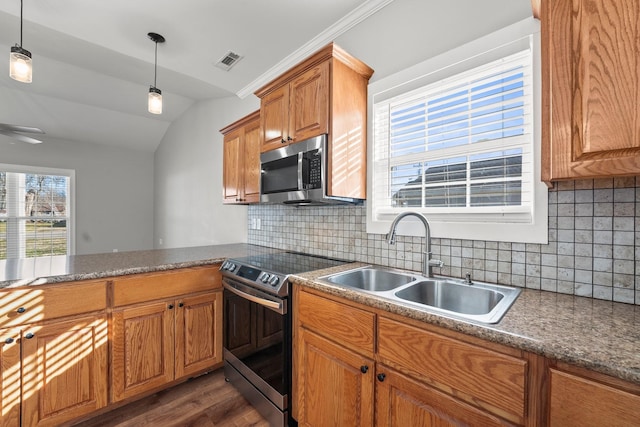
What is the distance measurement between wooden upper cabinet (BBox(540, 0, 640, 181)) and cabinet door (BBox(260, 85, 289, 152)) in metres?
1.49

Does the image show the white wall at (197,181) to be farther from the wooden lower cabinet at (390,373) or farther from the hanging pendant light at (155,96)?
the wooden lower cabinet at (390,373)

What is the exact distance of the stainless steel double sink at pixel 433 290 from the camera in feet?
4.16

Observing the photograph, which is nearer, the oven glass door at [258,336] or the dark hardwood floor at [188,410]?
the oven glass door at [258,336]

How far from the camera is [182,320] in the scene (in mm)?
2012

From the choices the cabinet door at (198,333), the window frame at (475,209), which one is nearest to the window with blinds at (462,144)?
the window frame at (475,209)

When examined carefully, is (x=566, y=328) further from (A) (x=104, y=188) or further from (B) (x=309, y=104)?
(A) (x=104, y=188)

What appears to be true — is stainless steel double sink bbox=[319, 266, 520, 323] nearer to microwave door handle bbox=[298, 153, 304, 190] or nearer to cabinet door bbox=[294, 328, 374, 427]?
cabinet door bbox=[294, 328, 374, 427]

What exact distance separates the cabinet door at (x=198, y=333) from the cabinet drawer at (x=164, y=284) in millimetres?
78

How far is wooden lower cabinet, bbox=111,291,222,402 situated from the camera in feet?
5.80

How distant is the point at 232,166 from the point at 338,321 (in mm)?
2085

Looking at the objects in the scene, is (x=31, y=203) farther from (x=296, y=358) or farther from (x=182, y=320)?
(x=296, y=358)

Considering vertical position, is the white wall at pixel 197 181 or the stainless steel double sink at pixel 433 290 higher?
the white wall at pixel 197 181

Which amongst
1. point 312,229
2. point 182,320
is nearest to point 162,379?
point 182,320

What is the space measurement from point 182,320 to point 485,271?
1.97 meters
